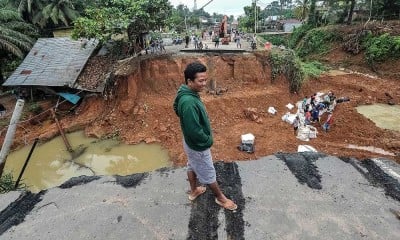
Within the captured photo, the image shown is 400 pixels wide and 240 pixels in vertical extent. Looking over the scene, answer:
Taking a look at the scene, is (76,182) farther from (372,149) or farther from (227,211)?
(372,149)

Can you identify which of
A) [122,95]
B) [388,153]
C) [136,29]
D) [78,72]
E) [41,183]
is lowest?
[41,183]

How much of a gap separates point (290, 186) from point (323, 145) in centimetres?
498

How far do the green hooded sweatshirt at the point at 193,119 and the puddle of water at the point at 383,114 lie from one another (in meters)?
9.22

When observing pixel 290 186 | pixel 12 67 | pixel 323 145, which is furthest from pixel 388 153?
pixel 12 67

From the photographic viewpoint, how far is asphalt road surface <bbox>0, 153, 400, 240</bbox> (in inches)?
127

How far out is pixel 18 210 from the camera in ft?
12.6

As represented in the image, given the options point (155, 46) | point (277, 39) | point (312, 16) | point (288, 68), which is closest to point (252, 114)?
point (288, 68)

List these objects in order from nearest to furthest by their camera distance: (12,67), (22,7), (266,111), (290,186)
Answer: (290,186) < (266,111) < (12,67) < (22,7)

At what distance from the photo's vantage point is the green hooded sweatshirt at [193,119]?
2848 mm

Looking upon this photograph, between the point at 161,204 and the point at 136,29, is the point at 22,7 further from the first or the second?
the point at 161,204

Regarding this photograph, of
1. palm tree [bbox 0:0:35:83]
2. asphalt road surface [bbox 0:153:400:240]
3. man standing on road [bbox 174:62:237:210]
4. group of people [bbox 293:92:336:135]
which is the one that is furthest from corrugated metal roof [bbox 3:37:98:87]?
man standing on road [bbox 174:62:237:210]

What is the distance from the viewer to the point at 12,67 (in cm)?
1648

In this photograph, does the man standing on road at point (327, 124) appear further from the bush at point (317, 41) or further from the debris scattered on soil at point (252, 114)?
the bush at point (317, 41)

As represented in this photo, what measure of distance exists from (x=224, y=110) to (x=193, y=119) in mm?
8255
